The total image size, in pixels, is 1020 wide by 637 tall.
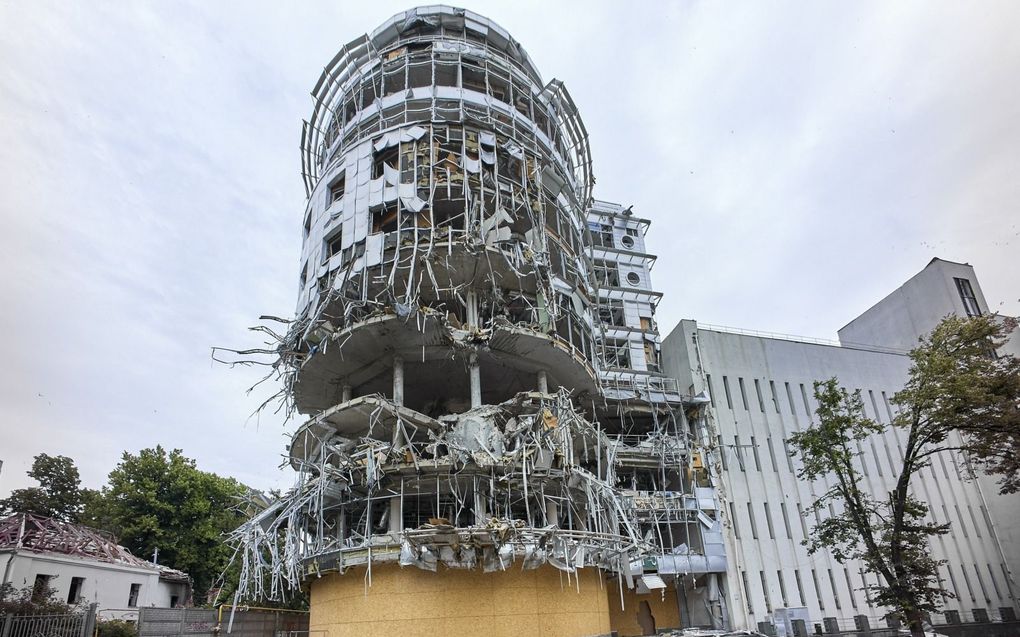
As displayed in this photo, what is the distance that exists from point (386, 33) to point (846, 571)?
138ft

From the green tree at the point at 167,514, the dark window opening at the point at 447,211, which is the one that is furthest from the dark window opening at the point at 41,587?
the dark window opening at the point at 447,211

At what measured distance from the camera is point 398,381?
1120 inches

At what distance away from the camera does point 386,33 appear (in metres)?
38.8

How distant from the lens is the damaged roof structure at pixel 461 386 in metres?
25.0

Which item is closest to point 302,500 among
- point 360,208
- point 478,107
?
point 360,208

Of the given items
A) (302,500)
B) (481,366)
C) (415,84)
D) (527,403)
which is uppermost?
(415,84)

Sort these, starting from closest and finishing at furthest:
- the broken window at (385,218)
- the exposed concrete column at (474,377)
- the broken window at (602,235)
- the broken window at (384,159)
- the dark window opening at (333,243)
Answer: the exposed concrete column at (474,377)
the broken window at (385,218)
the dark window opening at (333,243)
the broken window at (384,159)
the broken window at (602,235)

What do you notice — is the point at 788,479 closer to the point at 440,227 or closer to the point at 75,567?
the point at 440,227

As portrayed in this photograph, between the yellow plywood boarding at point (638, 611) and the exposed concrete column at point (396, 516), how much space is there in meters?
16.0

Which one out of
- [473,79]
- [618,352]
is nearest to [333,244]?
[473,79]

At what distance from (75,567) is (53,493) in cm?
1733

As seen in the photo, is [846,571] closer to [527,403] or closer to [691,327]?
[691,327]

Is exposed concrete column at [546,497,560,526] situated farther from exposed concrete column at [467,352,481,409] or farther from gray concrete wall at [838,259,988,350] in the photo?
gray concrete wall at [838,259,988,350]

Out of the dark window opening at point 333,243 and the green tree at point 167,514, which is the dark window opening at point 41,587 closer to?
the green tree at point 167,514
